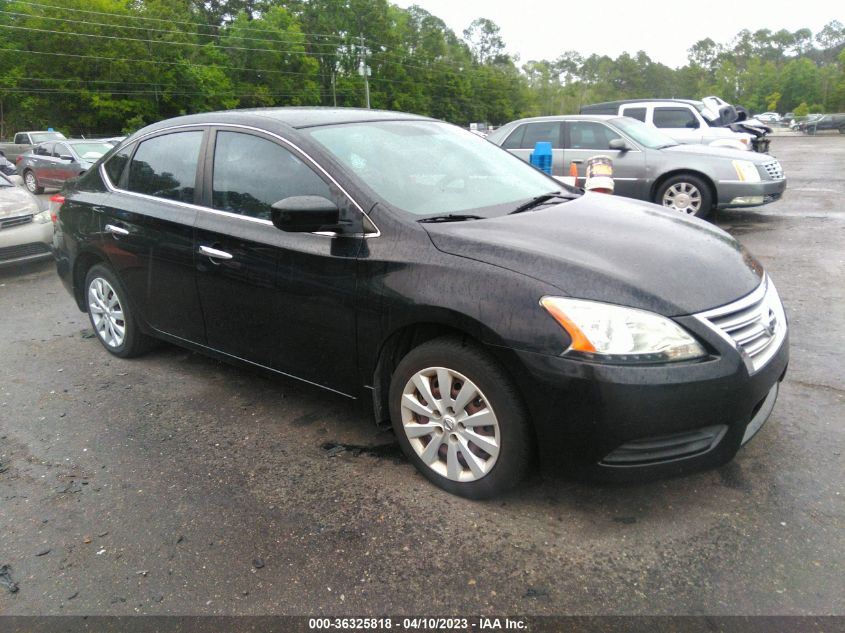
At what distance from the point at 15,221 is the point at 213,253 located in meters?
5.76

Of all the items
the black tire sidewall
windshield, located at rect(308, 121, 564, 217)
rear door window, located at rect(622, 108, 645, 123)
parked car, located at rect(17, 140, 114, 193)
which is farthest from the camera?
parked car, located at rect(17, 140, 114, 193)

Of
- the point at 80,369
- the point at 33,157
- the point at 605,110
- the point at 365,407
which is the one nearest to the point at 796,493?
the point at 365,407

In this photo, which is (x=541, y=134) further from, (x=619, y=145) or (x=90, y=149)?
(x=90, y=149)

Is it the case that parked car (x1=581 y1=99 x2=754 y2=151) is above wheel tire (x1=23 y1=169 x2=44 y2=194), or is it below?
above

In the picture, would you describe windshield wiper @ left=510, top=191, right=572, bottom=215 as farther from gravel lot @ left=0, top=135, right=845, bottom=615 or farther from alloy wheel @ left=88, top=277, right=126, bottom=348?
alloy wheel @ left=88, top=277, right=126, bottom=348

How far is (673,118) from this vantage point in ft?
46.3

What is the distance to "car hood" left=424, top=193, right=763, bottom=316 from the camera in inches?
101

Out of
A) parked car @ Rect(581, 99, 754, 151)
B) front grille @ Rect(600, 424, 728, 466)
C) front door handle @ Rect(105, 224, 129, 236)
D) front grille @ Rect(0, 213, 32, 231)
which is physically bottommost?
front grille @ Rect(600, 424, 728, 466)

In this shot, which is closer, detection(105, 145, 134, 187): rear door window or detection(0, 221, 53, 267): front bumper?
detection(105, 145, 134, 187): rear door window

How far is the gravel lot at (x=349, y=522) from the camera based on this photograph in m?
2.36

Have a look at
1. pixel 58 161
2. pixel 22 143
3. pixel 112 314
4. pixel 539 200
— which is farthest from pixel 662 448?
pixel 22 143

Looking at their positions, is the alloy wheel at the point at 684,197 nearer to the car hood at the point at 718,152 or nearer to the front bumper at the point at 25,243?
the car hood at the point at 718,152

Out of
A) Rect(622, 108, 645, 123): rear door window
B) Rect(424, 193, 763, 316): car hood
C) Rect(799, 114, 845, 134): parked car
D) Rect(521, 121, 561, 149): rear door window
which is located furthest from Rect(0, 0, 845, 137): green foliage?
Rect(424, 193, 763, 316): car hood

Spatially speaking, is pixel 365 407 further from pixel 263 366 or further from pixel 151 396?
pixel 151 396
